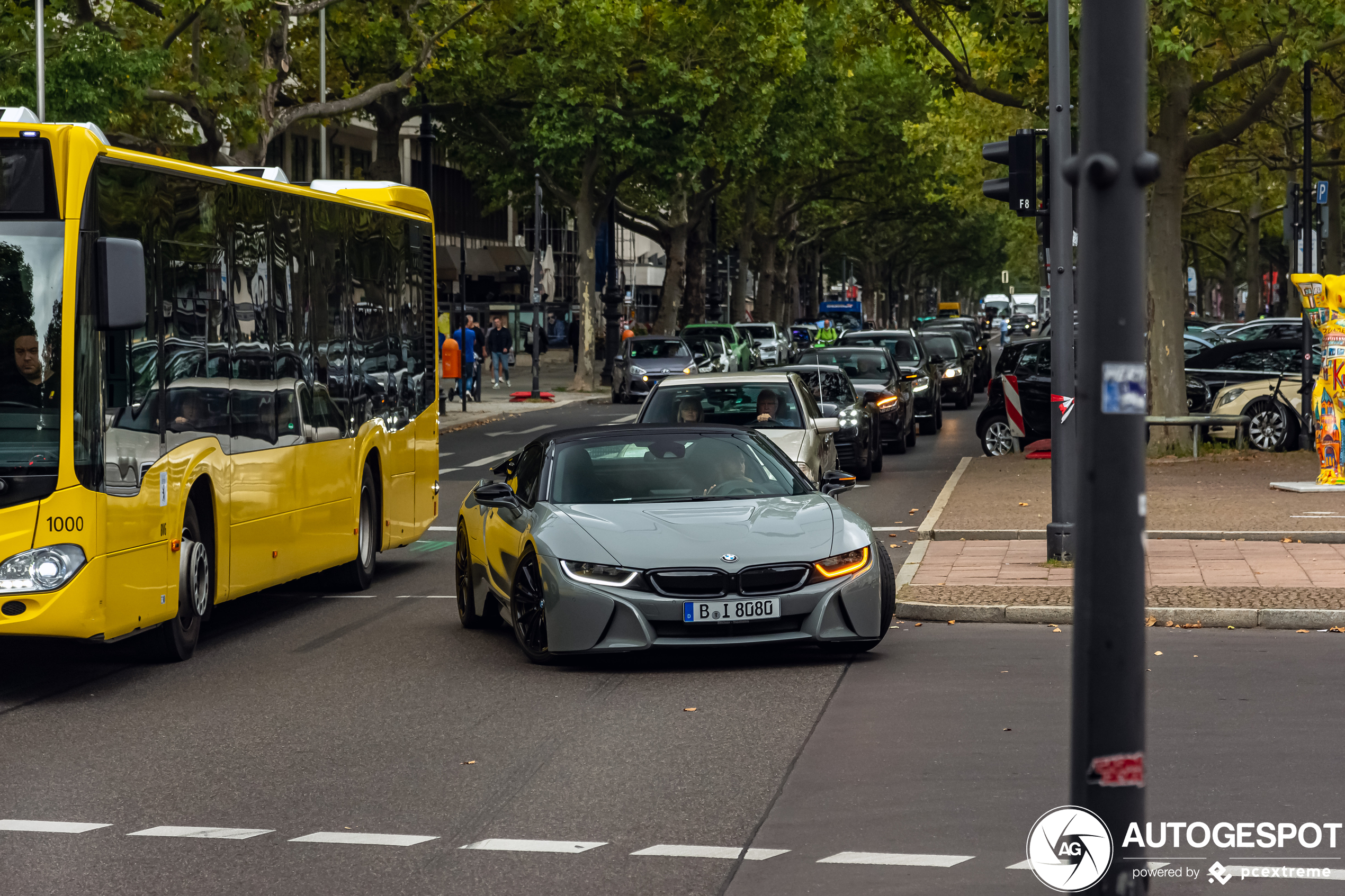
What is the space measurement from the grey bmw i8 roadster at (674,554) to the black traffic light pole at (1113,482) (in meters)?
5.74

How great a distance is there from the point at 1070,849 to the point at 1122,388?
1199mm

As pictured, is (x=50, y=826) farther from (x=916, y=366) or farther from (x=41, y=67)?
(x=916, y=366)

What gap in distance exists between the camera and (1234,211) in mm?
67250

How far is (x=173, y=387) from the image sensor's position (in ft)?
33.7

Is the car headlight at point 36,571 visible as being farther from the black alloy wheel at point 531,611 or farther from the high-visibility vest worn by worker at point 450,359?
the high-visibility vest worn by worker at point 450,359

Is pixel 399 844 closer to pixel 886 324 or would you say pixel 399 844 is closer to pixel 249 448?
pixel 249 448

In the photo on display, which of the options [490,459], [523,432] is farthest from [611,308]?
[490,459]

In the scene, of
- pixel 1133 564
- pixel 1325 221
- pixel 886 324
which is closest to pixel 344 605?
pixel 1133 564

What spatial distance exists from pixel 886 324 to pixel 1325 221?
81.4m

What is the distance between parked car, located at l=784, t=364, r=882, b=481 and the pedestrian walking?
1145 inches

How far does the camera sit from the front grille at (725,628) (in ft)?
32.1

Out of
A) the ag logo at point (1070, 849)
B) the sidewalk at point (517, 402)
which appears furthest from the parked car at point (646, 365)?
the ag logo at point (1070, 849)

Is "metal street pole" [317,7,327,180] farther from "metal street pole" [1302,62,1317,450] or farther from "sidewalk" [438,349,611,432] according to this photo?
"metal street pole" [1302,62,1317,450]

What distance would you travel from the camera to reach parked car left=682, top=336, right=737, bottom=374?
148ft
